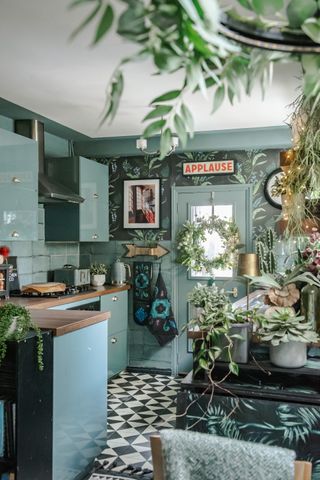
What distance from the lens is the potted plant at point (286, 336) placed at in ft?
6.45

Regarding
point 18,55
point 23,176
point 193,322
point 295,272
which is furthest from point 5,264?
point 295,272

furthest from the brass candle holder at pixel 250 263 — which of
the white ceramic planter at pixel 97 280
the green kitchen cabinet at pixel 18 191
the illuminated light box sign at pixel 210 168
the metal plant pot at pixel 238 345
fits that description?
the metal plant pot at pixel 238 345

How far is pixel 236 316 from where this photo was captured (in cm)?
209

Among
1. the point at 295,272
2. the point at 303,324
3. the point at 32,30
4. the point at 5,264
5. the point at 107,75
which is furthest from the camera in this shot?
the point at 5,264

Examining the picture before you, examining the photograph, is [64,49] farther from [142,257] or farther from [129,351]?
[129,351]

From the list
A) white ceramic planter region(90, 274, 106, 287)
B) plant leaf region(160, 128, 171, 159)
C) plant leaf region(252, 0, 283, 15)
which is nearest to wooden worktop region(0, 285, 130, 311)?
white ceramic planter region(90, 274, 106, 287)

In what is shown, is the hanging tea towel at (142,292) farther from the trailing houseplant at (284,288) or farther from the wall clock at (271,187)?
the trailing houseplant at (284,288)

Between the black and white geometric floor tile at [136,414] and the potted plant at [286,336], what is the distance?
110 centimetres

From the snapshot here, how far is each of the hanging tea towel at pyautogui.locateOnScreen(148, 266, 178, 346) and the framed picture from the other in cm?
72

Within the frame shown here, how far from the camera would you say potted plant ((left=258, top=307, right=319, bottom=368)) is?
1.97 metres

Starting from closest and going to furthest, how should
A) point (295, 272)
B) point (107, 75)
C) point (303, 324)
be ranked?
point (303, 324) → point (295, 272) → point (107, 75)

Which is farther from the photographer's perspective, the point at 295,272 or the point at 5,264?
the point at 5,264

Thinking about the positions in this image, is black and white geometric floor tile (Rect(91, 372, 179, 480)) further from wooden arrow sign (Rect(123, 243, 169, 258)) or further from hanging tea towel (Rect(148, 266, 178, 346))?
wooden arrow sign (Rect(123, 243, 169, 258))

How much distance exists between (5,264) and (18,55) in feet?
6.01
